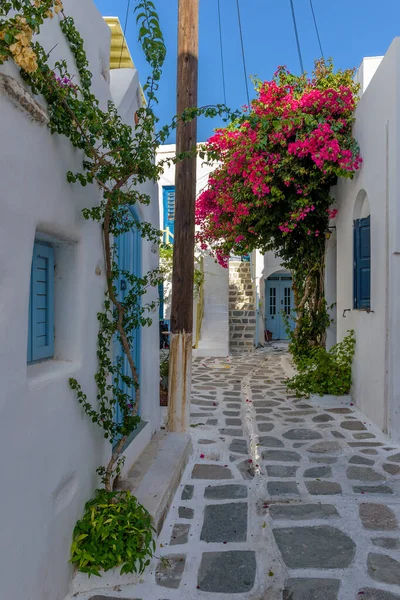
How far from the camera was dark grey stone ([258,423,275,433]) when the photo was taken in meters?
5.64

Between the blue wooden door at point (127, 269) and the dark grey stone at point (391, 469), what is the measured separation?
2396mm

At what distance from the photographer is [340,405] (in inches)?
263

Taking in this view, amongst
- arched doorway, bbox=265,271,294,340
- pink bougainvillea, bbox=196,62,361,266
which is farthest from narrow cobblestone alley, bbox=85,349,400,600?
arched doorway, bbox=265,271,294,340

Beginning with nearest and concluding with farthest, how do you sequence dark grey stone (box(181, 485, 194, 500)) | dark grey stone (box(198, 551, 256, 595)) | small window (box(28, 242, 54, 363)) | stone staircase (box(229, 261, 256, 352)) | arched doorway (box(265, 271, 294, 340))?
small window (box(28, 242, 54, 363)), dark grey stone (box(198, 551, 256, 595)), dark grey stone (box(181, 485, 194, 500)), stone staircase (box(229, 261, 256, 352)), arched doorway (box(265, 271, 294, 340))

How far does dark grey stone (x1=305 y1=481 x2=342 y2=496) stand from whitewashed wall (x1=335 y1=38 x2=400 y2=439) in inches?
57.9

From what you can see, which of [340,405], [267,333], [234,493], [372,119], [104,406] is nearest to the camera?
[104,406]

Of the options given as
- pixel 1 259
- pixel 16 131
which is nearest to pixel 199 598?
pixel 1 259

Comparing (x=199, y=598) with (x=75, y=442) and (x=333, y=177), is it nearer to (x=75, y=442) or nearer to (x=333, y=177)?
(x=75, y=442)

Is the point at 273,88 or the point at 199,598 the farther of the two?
the point at 273,88

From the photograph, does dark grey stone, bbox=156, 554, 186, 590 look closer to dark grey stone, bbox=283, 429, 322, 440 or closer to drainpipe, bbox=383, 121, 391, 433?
dark grey stone, bbox=283, 429, 322, 440

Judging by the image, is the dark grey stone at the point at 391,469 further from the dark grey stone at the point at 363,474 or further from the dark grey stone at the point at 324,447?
the dark grey stone at the point at 324,447

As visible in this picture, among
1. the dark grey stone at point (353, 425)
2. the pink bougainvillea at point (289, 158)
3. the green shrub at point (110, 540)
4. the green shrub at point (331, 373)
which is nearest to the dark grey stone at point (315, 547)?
the green shrub at point (110, 540)

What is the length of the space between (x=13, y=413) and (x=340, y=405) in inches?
221

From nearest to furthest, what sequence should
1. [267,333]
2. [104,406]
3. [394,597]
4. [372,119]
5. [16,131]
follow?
[16,131] → [394,597] → [104,406] → [372,119] → [267,333]
